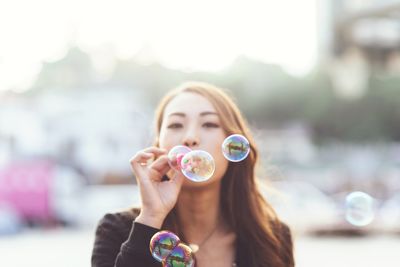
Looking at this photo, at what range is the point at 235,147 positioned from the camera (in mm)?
2740

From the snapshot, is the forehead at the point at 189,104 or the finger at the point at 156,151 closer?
the finger at the point at 156,151

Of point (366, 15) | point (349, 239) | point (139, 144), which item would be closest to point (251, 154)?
point (366, 15)

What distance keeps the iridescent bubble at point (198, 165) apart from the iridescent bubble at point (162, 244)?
0.82 feet

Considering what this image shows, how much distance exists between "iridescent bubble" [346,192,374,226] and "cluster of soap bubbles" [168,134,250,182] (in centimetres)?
128

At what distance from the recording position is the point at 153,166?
2.55 meters

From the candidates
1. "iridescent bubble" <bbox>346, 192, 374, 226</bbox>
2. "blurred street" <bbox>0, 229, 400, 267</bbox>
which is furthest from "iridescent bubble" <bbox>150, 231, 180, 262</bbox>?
"blurred street" <bbox>0, 229, 400, 267</bbox>

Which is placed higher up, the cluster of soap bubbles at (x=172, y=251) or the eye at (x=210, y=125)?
the eye at (x=210, y=125)

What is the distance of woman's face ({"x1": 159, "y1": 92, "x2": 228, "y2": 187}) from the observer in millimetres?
2598

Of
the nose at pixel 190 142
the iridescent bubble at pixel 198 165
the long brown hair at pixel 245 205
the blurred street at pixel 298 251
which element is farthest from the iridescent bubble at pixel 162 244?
the blurred street at pixel 298 251

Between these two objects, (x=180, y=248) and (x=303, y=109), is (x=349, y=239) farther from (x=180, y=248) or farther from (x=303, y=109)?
Result: (x=303, y=109)

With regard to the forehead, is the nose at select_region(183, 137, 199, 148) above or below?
below

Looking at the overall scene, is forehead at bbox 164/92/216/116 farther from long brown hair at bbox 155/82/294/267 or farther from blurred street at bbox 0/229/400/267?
blurred street at bbox 0/229/400/267

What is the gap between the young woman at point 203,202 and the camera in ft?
8.20

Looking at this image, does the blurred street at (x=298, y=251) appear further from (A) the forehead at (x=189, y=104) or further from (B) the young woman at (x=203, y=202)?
(A) the forehead at (x=189, y=104)
